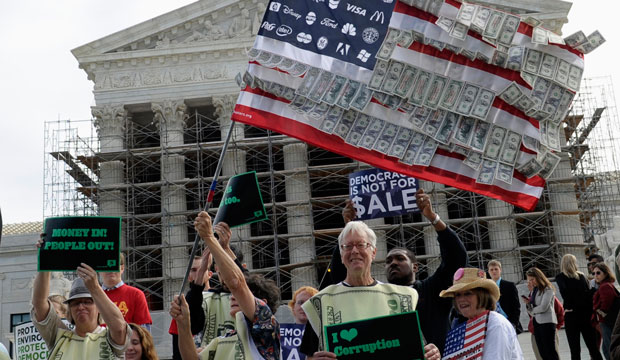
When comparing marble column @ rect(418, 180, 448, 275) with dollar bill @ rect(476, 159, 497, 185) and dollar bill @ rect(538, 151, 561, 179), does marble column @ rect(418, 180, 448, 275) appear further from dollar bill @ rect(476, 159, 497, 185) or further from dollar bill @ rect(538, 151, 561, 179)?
dollar bill @ rect(476, 159, 497, 185)

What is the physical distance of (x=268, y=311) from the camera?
5109 millimetres

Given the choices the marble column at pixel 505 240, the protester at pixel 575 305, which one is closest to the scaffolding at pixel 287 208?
the marble column at pixel 505 240

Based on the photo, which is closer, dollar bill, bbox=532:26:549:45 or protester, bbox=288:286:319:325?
protester, bbox=288:286:319:325

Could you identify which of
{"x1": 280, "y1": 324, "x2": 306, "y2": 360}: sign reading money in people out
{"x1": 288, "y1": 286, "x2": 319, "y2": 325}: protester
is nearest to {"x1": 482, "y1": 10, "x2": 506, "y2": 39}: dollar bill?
{"x1": 288, "y1": 286, "x2": 319, "y2": 325}: protester

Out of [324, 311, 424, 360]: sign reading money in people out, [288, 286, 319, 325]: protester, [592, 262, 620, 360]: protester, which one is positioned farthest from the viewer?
[592, 262, 620, 360]: protester

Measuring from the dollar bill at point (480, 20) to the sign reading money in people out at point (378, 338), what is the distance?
418cm

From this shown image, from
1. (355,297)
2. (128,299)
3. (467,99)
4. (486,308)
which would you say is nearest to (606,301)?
(467,99)

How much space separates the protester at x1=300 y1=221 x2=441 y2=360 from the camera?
4703 mm

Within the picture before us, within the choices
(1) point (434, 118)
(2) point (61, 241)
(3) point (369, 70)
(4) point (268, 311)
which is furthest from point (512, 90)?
(2) point (61, 241)

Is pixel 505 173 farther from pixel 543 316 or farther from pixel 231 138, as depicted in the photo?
pixel 231 138

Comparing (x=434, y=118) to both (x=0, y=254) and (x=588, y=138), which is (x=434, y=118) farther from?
(x=0, y=254)

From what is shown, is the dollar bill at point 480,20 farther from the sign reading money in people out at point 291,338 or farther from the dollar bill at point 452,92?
the sign reading money in people out at point 291,338

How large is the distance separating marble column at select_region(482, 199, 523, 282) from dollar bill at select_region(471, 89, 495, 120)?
970 inches

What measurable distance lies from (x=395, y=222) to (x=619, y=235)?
16.2 meters
